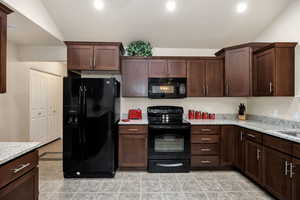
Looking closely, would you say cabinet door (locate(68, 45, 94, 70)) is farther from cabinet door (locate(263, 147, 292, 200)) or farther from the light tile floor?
cabinet door (locate(263, 147, 292, 200))

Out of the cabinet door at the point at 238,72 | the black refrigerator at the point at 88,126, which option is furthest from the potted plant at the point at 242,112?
the black refrigerator at the point at 88,126

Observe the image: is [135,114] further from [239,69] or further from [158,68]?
[239,69]

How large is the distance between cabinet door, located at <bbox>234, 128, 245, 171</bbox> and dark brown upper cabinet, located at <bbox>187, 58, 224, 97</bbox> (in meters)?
0.89

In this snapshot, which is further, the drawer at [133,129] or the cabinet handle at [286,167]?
the drawer at [133,129]

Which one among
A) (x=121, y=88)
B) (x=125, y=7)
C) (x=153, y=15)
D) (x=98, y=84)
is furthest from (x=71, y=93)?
(x=153, y=15)

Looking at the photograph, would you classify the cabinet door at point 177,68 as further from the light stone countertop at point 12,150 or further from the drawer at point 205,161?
the light stone countertop at point 12,150

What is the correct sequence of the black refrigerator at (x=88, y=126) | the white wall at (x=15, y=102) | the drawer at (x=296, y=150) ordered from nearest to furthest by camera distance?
the drawer at (x=296, y=150) → the black refrigerator at (x=88, y=126) → the white wall at (x=15, y=102)

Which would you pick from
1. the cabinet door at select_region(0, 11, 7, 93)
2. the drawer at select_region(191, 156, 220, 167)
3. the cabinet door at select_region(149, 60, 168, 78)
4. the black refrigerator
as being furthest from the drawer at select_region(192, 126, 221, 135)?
the cabinet door at select_region(0, 11, 7, 93)

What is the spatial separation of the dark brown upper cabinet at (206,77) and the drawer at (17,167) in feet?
9.32

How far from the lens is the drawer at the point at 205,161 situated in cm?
332

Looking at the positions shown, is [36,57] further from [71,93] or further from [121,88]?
[121,88]

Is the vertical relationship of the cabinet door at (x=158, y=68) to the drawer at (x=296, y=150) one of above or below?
above

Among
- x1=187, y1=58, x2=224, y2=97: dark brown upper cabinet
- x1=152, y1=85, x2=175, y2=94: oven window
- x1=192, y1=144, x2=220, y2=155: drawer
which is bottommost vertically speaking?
x1=192, y1=144, x2=220, y2=155: drawer

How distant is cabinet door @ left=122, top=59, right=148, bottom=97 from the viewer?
3.62m
